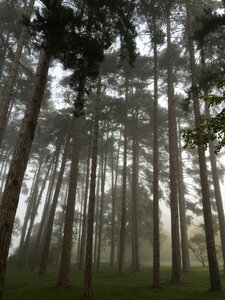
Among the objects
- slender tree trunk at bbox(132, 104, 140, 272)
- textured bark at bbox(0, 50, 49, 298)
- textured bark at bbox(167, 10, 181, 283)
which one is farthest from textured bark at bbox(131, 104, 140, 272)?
textured bark at bbox(0, 50, 49, 298)

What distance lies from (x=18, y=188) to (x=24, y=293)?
18.5ft

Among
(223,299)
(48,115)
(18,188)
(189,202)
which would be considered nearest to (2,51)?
(48,115)

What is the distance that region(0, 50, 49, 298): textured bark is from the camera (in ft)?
22.2

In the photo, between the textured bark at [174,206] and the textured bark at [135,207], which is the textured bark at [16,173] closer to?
the textured bark at [174,206]

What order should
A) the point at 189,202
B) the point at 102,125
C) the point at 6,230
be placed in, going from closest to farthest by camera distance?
the point at 6,230
the point at 102,125
the point at 189,202

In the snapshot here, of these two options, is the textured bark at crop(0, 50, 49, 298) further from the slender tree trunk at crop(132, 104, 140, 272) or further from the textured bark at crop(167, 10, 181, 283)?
the slender tree trunk at crop(132, 104, 140, 272)

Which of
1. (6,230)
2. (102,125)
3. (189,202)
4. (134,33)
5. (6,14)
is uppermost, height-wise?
(6,14)

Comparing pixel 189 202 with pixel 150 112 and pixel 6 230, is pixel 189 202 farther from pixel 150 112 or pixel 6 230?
pixel 6 230

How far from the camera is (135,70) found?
65.7ft

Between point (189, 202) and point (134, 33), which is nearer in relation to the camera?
point (134, 33)

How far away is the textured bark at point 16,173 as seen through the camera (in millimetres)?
6781

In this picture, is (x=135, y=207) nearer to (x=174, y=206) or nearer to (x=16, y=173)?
(x=174, y=206)

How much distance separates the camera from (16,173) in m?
7.43

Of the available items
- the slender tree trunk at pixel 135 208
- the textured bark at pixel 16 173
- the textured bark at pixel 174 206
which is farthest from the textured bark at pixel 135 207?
the textured bark at pixel 16 173
